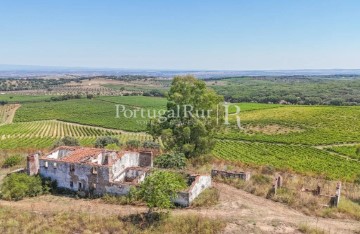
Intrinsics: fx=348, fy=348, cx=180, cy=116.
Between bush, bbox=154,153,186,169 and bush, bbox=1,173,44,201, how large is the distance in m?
9.59

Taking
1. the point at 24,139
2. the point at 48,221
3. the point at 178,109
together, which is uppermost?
the point at 178,109

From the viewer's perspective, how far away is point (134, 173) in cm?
2709

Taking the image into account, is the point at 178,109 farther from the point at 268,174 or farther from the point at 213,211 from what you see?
the point at 213,211

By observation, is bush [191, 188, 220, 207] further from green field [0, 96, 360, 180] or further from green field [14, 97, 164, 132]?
green field [14, 97, 164, 132]

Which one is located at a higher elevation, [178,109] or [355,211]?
[178,109]

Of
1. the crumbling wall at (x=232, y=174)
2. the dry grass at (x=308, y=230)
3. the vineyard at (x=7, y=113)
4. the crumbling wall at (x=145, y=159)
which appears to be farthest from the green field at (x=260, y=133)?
the dry grass at (x=308, y=230)

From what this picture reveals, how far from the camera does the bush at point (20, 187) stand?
2480 cm

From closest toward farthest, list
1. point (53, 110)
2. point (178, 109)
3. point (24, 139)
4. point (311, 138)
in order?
point (178, 109), point (311, 138), point (24, 139), point (53, 110)

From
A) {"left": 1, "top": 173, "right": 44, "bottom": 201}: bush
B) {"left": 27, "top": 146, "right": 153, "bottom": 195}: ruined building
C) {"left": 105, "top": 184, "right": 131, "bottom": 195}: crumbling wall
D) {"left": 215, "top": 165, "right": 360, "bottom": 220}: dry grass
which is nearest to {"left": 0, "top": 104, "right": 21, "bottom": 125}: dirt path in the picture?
{"left": 27, "top": 146, "right": 153, "bottom": 195}: ruined building

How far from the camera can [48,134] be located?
81500mm

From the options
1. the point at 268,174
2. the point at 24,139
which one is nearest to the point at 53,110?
the point at 24,139

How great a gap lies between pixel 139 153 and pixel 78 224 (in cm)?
997

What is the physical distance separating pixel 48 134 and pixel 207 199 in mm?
66748

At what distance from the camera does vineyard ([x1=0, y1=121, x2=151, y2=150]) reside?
69.9m
